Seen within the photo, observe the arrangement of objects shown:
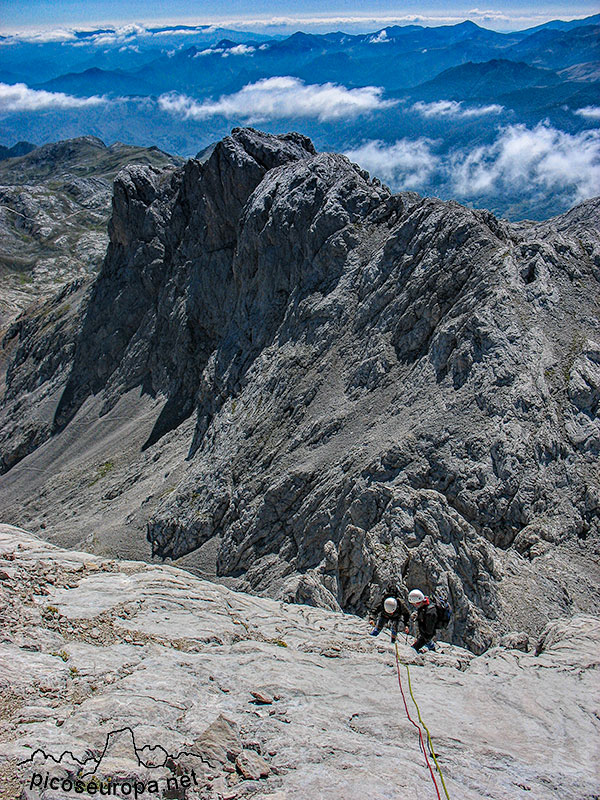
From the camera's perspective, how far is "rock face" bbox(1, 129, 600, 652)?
2656 cm

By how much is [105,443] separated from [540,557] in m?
60.3

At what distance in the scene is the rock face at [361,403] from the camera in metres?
26.6

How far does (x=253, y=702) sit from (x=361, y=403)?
26900mm

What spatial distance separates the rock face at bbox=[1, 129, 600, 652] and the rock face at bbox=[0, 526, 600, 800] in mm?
4929

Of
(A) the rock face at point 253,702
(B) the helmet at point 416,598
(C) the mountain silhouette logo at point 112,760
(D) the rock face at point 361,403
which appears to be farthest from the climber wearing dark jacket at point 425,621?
(C) the mountain silhouette logo at point 112,760

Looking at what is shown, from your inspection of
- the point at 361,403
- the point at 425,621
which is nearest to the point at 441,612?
the point at 425,621

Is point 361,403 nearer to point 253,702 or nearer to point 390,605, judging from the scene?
point 390,605

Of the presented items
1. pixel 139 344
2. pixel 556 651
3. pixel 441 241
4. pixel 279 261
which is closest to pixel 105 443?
pixel 139 344

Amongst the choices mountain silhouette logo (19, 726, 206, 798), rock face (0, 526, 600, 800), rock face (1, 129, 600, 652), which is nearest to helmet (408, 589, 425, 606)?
rock face (0, 526, 600, 800)

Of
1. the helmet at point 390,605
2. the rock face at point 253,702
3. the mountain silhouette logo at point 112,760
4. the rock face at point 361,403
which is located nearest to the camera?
the mountain silhouette logo at point 112,760

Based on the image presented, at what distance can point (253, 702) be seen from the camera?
14.4 meters

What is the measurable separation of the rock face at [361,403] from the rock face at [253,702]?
194 inches

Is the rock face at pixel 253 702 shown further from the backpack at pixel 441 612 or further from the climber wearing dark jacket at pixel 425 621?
the backpack at pixel 441 612

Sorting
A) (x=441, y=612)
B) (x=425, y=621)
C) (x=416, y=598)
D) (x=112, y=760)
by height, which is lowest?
(x=425, y=621)
